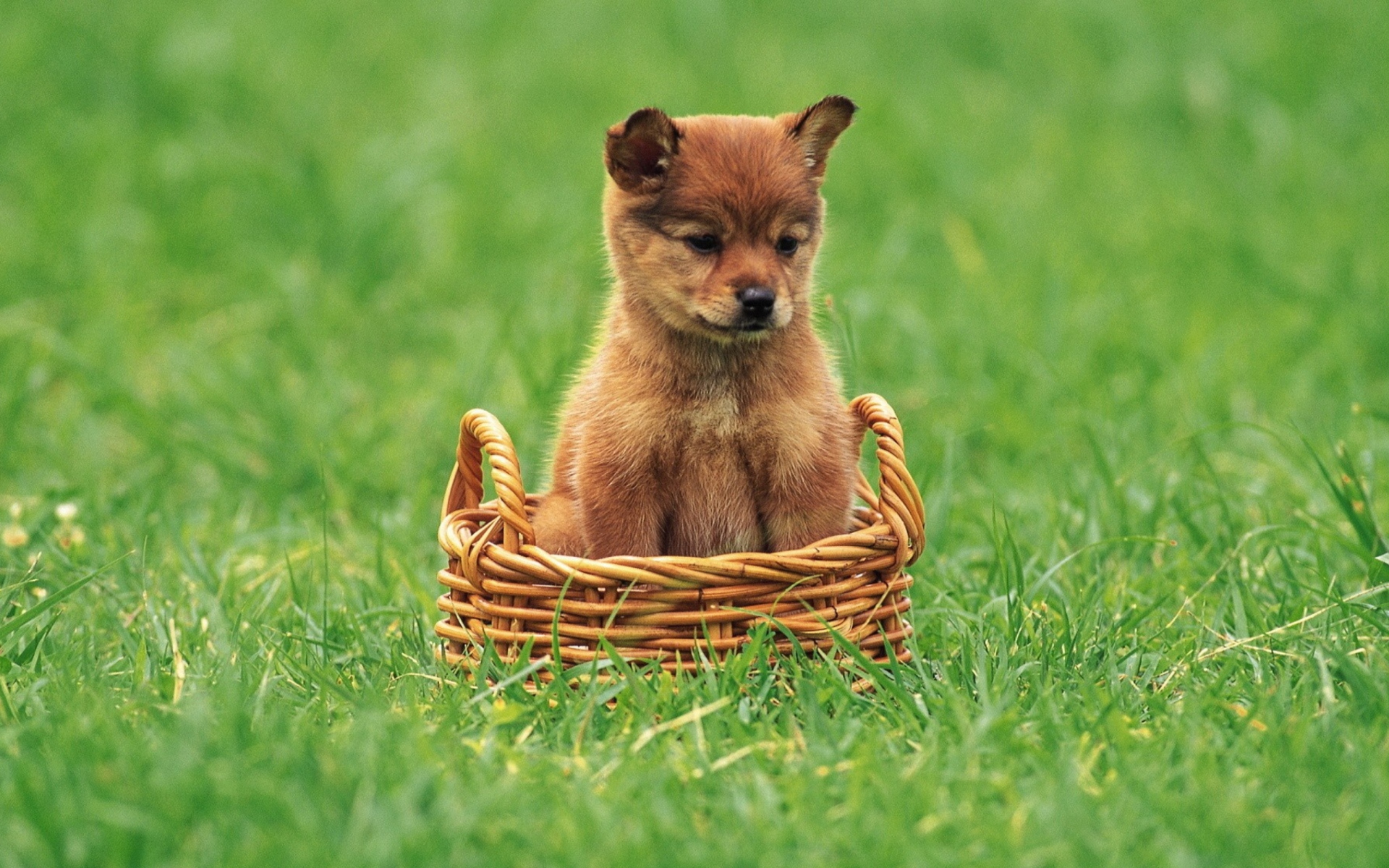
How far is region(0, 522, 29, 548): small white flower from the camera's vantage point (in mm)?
4285

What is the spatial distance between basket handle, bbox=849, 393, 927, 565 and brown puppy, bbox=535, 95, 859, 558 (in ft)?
0.59

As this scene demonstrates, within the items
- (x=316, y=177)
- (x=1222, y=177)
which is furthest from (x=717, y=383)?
(x=1222, y=177)

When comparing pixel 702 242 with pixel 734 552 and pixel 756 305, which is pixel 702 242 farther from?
pixel 734 552

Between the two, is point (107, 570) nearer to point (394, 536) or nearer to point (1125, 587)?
point (394, 536)

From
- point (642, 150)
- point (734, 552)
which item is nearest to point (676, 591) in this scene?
point (734, 552)

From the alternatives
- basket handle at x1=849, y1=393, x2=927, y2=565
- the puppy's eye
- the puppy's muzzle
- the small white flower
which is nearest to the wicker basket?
basket handle at x1=849, y1=393, x2=927, y2=565

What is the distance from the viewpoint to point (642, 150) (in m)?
3.64

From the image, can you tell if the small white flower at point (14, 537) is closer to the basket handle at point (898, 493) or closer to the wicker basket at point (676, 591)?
the wicker basket at point (676, 591)

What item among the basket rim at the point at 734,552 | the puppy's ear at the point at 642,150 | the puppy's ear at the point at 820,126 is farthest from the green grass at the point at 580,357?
the puppy's ear at the point at 642,150

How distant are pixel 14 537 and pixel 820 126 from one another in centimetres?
252

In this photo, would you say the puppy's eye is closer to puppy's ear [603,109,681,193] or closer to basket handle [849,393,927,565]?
puppy's ear [603,109,681,193]

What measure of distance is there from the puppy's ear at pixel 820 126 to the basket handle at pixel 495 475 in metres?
1.02

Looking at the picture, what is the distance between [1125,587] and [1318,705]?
0.87 meters

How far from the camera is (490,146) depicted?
8609 mm
